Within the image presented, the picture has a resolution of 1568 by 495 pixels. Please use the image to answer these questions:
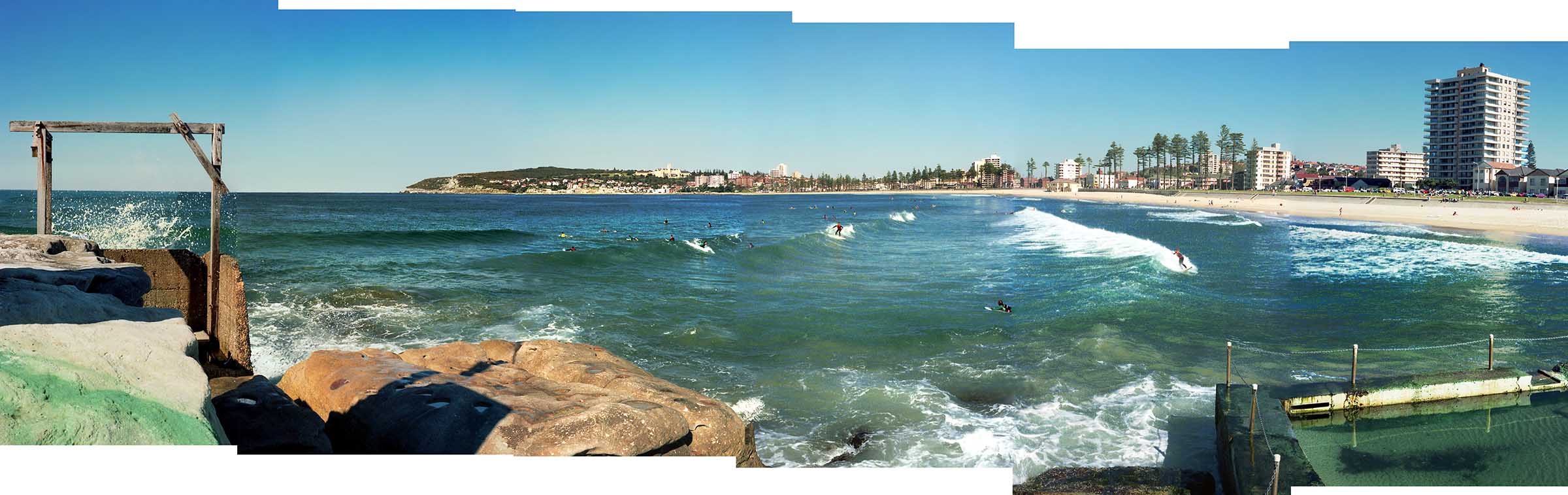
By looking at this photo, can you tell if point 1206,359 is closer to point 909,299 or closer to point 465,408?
point 909,299

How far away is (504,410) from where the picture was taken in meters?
3.78

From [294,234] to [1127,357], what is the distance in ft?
101

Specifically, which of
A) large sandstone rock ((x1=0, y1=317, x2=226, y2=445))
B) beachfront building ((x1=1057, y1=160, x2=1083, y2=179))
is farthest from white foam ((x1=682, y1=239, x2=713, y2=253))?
beachfront building ((x1=1057, y1=160, x2=1083, y2=179))

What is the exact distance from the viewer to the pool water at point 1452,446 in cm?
484

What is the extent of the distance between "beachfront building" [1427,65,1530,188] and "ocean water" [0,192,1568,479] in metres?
5.64

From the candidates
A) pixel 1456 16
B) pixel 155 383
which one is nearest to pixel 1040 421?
pixel 1456 16

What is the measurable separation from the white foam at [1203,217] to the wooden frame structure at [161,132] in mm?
38378

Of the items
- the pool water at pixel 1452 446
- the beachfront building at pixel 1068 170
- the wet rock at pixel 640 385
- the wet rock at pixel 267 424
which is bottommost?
the pool water at pixel 1452 446

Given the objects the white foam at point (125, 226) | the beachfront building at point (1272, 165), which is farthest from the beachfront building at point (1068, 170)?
the white foam at point (125, 226)

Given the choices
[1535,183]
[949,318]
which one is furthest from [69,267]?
[1535,183]

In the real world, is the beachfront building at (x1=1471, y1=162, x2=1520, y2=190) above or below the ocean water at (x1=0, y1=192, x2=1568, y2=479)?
above

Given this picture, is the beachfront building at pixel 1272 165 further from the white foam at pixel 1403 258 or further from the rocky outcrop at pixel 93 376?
the rocky outcrop at pixel 93 376

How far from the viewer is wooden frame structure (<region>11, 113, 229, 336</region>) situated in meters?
4.73

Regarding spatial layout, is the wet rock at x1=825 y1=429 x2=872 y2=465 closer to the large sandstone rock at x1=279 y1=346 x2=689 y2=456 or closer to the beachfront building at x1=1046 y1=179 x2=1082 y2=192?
the large sandstone rock at x1=279 y1=346 x2=689 y2=456
